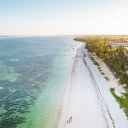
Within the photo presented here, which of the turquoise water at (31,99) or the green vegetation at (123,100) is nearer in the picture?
the turquoise water at (31,99)

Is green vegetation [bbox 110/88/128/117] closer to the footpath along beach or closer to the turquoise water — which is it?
the footpath along beach

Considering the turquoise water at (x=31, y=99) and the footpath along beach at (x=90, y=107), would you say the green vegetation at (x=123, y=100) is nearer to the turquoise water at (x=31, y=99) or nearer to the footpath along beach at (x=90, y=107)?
the footpath along beach at (x=90, y=107)

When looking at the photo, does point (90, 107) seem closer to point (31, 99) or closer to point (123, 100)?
point (123, 100)

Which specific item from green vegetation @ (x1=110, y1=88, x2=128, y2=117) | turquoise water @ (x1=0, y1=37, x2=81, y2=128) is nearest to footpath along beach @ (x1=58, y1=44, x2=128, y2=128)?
green vegetation @ (x1=110, y1=88, x2=128, y2=117)

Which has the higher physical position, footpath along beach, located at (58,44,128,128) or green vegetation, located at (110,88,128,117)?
green vegetation, located at (110,88,128,117)

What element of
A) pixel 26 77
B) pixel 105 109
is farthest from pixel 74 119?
pixel 26 77

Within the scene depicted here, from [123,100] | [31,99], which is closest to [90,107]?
[123,100]

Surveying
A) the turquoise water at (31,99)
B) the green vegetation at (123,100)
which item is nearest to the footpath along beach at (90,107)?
the green vegetation at (123,100)

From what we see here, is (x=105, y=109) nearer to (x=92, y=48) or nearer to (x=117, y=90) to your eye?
(x=117, y=90)
